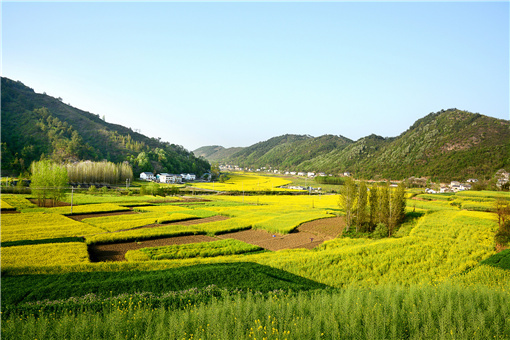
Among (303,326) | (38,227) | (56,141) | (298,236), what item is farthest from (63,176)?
(56,141)

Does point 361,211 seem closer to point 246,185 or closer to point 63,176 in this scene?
point 63,176

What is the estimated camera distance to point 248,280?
42.2ft

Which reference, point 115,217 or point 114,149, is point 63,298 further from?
point 114,149

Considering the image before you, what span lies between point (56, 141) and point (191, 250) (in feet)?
390

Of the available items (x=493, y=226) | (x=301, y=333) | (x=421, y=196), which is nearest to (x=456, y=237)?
(x=493, y=226)

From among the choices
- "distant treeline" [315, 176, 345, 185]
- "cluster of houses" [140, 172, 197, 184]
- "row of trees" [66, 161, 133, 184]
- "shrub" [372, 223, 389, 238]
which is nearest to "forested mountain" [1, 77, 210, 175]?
"cluster of houses" [140, 172, 197, 184]

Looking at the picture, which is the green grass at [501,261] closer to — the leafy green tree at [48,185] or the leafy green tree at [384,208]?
the leafy green tree at [384,208]

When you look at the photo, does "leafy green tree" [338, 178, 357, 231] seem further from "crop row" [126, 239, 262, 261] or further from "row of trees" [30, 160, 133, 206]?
"row of trees" [30, 160, 133, 206]

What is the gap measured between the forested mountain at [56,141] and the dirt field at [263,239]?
83.5m

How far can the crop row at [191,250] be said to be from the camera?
1900 cm

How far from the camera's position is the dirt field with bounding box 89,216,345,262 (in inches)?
805

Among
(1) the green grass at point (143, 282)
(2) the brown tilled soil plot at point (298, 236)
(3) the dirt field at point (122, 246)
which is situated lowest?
(2) the brown tilled soil plot at point (298, 236)

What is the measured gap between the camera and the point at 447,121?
105 m

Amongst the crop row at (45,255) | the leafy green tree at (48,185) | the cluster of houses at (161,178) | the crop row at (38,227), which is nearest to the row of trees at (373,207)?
the crop row at (45,255)
